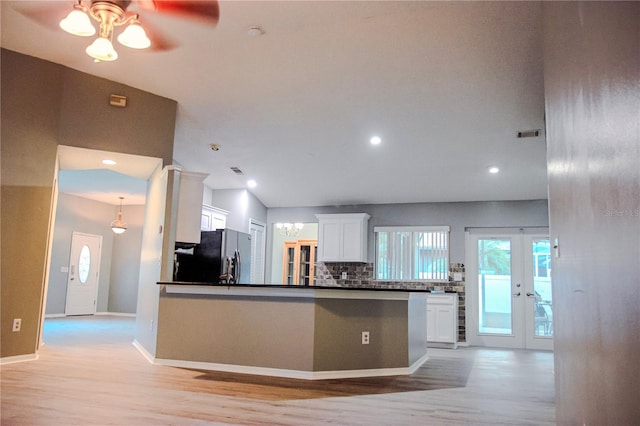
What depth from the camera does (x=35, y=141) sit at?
4844 millimetres

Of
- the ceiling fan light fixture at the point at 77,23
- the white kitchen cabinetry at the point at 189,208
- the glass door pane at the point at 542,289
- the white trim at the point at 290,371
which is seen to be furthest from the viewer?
the glass door pane at the point at 542,289

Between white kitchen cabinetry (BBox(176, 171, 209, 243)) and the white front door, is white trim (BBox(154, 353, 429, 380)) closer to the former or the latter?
white kitchen cabinetry (BBox(176, 171, 209, 243))

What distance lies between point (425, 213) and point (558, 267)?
6258mm

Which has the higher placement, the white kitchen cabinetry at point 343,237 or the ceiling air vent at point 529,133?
the ceiling air vent at point 529,133

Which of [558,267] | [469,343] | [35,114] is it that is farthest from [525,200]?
[35,114]

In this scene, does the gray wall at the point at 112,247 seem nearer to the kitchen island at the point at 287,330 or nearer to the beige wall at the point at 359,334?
the kitchen island at the point at 287,330

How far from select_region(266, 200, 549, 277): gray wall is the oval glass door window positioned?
17.6ft

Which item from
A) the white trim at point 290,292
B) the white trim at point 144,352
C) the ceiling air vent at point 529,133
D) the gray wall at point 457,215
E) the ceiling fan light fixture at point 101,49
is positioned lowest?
the white trim at point 144,352

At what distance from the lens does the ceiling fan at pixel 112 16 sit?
2.92m

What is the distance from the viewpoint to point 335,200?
8461mm

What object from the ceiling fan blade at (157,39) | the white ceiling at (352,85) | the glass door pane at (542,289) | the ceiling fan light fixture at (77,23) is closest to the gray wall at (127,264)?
the white ceiling at (352,85)

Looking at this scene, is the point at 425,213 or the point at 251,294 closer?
the point at 251,294

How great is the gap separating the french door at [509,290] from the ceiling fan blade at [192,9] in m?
5.60

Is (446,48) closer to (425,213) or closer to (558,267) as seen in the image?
(558,267)
